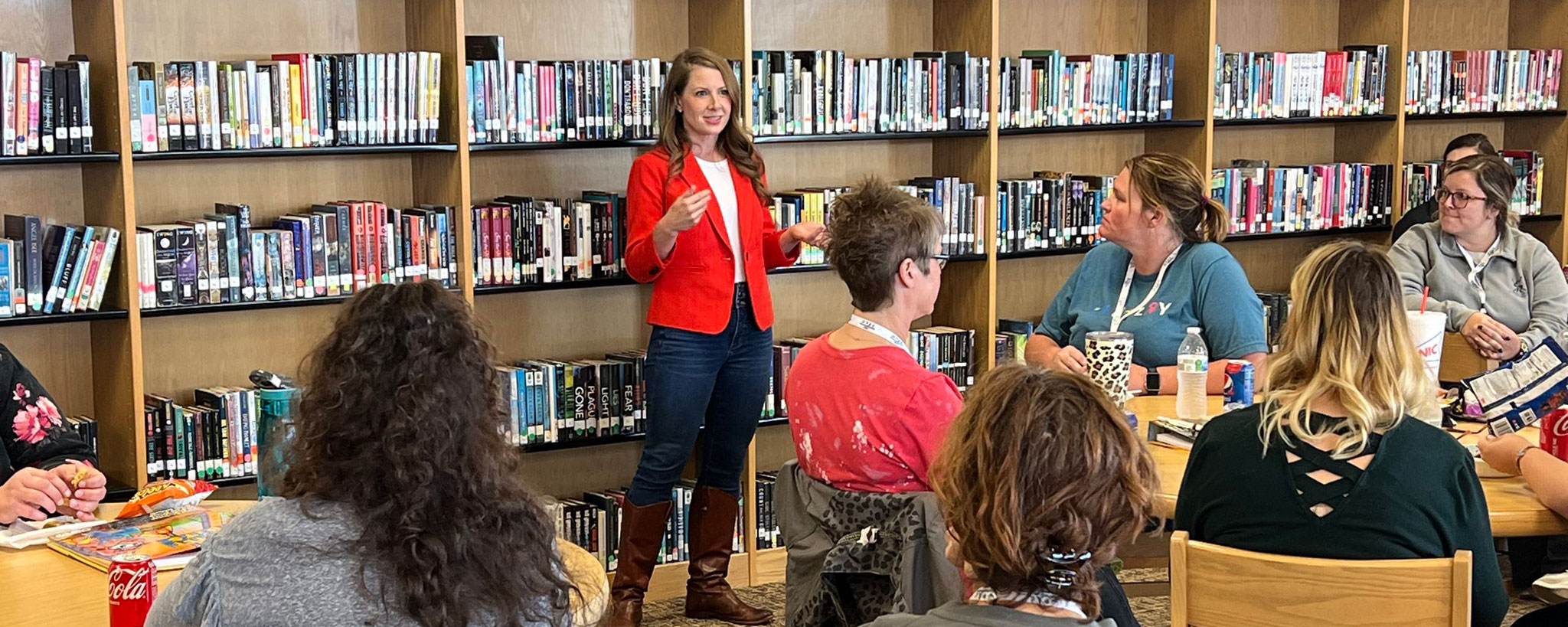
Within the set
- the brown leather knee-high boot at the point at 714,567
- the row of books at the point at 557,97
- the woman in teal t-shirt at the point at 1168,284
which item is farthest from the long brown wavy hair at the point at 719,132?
the woman in teal t-shirt at the point at 1168,284

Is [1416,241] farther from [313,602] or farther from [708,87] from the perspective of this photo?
[313,602]

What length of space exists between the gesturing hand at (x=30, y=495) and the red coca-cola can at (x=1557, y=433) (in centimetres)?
252

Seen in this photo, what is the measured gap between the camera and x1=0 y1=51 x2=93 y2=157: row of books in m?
3.44

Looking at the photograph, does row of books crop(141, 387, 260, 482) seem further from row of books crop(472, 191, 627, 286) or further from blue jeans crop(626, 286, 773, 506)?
blue jeans crop(626, 286, 773, 506)

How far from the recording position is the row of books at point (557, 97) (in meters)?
4.05

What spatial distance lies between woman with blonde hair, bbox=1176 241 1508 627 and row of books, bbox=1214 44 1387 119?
9.47ft

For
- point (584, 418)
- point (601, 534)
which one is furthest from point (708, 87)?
point (601, 534)

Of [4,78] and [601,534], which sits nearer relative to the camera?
[4,78]

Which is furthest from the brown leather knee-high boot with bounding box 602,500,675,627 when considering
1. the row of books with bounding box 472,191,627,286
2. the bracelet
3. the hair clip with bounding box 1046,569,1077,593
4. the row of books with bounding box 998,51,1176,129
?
the hair clip with bounding box 1046,569,1077,593

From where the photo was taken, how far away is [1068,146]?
206 inches

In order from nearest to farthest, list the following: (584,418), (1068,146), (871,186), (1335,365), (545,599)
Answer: (545,599), (1335,365), (871,186), (584,418), (1068,146)

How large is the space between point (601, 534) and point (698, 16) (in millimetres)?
1525

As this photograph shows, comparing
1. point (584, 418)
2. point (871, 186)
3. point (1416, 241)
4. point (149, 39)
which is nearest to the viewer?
point (871, 186)

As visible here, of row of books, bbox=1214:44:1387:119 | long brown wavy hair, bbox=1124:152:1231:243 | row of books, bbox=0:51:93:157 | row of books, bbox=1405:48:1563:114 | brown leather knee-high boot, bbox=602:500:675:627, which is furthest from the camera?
row of books, bbox=1405:48:1563:114
